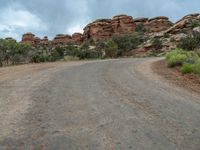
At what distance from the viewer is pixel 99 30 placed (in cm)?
10306

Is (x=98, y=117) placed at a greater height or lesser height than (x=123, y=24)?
lesser

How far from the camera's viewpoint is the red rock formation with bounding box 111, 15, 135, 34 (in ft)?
343

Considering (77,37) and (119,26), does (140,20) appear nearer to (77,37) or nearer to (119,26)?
(119,26)

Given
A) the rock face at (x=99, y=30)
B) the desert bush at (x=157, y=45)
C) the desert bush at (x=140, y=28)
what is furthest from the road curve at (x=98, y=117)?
the desert bush at (x=140, y=28)

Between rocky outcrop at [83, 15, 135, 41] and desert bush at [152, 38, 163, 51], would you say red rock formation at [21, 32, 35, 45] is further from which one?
desert bush at [152, 38, 163, 51]

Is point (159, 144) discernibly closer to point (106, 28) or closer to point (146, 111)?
point (146, 111)

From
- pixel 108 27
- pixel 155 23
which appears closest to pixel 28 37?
pixel 108 27

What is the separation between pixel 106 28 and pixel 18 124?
98826 millimetres

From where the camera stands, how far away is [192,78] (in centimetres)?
1378

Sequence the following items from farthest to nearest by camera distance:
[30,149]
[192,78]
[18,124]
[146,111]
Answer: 1. [192,78]
2. [146,111]
3. [18,124]
4. [30,149]

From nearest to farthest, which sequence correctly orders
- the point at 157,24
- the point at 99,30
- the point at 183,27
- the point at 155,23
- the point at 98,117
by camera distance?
1. the point at 98,117
2. the point at 183,27
3. the point at 99,30
4. the point at 157,24
5. the point at 155,23

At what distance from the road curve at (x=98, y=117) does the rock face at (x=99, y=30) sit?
91164 millimetres

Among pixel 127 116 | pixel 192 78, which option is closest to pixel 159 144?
pixel 127 116

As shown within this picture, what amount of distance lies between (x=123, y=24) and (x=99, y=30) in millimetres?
→ 7986
